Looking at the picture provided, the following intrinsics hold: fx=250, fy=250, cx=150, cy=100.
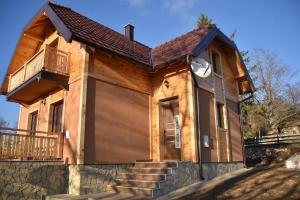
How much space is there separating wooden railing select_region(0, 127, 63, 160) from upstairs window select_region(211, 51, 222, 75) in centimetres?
766

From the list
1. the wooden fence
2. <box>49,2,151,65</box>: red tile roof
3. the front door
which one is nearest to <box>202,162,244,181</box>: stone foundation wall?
the front door

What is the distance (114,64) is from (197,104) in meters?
3.56

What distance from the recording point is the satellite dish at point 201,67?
9974mm

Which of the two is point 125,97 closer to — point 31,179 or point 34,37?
point 31,179

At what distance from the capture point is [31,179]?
764 cm

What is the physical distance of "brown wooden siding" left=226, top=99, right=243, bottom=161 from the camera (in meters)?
11.7

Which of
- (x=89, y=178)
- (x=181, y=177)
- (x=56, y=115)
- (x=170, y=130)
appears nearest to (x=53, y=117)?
(x=56, y=115)

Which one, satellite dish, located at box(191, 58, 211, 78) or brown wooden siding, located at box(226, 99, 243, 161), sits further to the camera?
brown wooden siding, located at box(226, 99, 243, 161)

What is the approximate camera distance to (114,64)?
969 centimetres

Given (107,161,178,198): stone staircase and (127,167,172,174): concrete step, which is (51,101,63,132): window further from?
(127,167,172,174): concrete step

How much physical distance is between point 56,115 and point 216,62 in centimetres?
785

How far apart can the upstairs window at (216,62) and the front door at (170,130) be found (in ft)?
10.3

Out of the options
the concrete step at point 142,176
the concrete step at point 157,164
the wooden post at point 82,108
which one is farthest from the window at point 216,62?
the concrete step at point 142,176

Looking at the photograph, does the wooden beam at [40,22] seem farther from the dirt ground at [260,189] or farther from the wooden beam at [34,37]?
the dirt ground at [260,189]
